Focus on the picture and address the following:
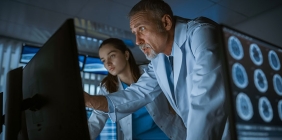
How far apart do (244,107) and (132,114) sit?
1.29 meters

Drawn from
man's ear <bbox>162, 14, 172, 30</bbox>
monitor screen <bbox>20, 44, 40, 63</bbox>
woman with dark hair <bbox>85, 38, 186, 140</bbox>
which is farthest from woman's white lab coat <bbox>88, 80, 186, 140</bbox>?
monitor screen <bbox>20, 44, 40, 63</bbox>

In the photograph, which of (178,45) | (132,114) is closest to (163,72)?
(178,45)

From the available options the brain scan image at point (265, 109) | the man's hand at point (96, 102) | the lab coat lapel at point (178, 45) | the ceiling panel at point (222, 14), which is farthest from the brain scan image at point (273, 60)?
the ceiling panel at point (222, 14)

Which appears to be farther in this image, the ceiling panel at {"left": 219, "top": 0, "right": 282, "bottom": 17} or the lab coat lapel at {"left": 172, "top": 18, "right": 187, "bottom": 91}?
the ceiling panel at {"left": 219, "top": 0, "right": 282, "bottom": 17}

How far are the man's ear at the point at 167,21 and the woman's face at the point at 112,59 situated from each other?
699mm

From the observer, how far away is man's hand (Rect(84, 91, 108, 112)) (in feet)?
3.61

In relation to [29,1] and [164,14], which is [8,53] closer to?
[29,1]

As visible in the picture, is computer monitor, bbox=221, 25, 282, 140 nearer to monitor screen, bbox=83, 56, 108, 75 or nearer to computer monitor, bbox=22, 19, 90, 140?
computer monitor, bbox=22, 19, 90, 140

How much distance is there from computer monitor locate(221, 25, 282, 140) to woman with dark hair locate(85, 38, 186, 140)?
2.96 feet

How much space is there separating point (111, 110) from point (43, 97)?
655 mm

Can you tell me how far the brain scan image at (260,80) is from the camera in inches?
20.7

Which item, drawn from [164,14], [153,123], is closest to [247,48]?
[164,14]

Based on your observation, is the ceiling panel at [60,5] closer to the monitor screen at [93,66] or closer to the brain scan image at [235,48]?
the monitor screen at [93,66]

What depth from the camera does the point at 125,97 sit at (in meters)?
1.24
